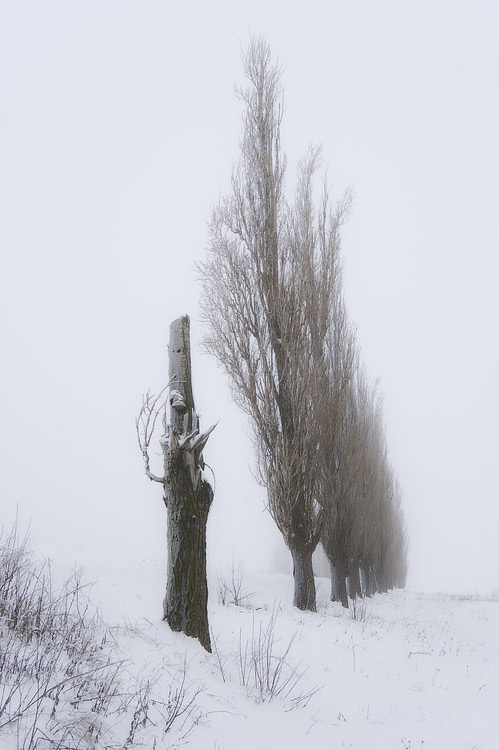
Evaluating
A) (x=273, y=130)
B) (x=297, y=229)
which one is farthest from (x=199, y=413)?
(x=273, y=130)

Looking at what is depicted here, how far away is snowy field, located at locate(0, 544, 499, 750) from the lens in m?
2.08

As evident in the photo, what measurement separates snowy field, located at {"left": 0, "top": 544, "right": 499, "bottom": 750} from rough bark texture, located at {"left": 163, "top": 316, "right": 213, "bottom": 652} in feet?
0.60

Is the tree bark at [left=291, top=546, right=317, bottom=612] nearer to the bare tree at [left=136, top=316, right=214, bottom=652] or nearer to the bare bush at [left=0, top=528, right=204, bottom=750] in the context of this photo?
the bare tree at [left=136, top=316, right=214, bottom=652]

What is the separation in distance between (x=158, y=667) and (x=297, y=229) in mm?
7888

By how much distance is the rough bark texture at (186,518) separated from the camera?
12.2ft

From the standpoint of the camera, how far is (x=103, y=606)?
435 cm

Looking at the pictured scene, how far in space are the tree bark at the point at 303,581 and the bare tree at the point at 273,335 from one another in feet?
0.05

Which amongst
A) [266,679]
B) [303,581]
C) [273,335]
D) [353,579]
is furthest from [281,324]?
[353,579]

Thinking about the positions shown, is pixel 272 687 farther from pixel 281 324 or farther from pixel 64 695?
pixel 281 324

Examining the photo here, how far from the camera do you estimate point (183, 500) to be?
3883mm

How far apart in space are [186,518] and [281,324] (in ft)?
15.3

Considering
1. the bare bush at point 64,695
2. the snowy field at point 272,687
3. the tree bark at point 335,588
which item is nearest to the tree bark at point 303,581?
the snowy field at point 272,687

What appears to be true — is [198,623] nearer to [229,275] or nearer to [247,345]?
[247,345]

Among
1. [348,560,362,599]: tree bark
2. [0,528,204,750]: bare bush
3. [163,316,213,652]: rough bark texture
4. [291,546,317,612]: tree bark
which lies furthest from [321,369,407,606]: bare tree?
[0,528,204,750]: bare bush
